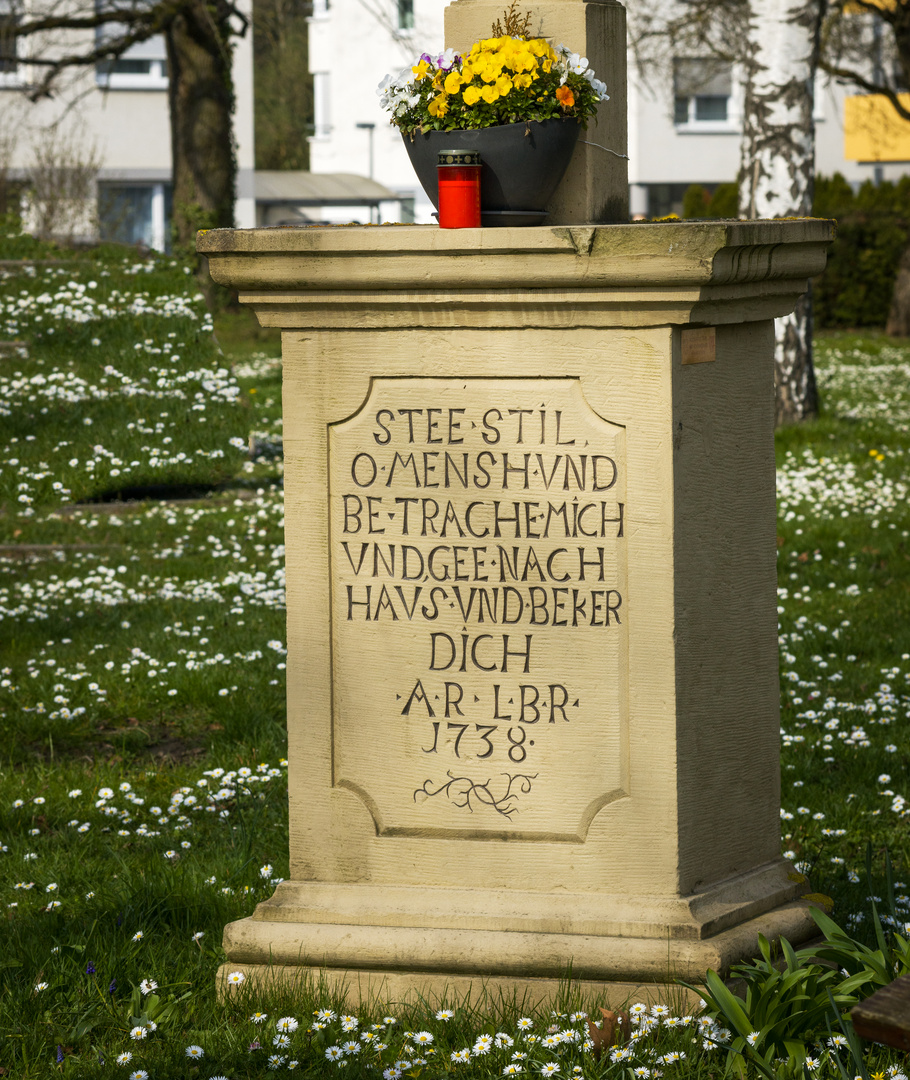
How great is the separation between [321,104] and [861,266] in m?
24.0

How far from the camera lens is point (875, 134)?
116 ft

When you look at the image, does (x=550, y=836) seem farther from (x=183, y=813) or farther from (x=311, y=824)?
(x=183, y=813)

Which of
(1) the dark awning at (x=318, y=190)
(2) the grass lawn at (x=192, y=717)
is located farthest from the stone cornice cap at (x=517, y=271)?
(1) the dark awning at (x=318, y=190)

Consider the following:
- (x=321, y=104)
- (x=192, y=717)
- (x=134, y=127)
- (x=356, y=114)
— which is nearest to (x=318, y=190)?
(x=356, y=114)

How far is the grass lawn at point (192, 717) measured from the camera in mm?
2949

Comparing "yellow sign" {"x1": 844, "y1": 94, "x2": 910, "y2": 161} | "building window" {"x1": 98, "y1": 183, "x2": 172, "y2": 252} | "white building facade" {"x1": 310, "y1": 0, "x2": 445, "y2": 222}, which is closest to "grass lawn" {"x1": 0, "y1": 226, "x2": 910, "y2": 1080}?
"building window" {"x1": 98, "y1": 183, "x2": 172, "y2": 252}

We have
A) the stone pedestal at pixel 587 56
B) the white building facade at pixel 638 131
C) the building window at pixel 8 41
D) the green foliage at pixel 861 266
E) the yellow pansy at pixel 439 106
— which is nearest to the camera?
the yellow pansy at pixel 439 106

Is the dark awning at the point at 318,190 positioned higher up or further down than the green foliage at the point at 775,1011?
higher up

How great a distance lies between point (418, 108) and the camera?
3.19 meters

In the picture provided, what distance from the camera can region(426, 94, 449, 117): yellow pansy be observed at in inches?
123

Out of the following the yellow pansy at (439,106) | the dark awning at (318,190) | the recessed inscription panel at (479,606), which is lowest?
the recessed inscription panel at (479,606)

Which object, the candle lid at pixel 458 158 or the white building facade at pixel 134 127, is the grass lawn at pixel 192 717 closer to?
the candle lid at pixel 458 158

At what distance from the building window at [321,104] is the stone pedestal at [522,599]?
39.8 m

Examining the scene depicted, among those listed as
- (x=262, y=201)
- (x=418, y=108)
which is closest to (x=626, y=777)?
(x=418, y=108)
